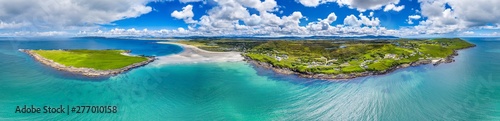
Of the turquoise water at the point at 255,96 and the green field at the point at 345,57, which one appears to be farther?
the green field at the point at 345,57

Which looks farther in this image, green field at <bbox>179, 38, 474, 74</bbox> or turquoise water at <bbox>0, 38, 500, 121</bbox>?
green field at <bbox>179, 38, 474, 74</bbox>

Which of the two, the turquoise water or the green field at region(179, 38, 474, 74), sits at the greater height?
the green field at region(179, 38, 474, 74)

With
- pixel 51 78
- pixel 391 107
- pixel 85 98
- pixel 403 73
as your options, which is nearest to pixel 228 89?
pixel 85 98

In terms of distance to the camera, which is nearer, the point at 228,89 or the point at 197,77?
the point at 228,89

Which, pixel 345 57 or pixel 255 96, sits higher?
pixel 345 57

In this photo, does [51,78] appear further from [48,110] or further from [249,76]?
[249,76]

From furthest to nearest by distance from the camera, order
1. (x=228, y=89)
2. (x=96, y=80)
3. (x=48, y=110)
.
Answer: (x=96, y=80), (x=228, y=89), (x=48, y=110)

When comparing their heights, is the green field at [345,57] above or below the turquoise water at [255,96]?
above

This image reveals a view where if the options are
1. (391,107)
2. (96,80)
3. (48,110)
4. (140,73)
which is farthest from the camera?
(140,73)
